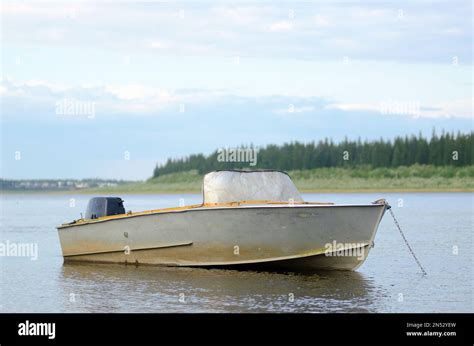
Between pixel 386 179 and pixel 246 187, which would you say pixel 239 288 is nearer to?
pixel 246 187

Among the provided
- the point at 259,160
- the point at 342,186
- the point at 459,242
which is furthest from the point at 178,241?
the point at 259,160

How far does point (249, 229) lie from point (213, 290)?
228 cm

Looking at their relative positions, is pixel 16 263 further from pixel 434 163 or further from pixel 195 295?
pixel 434 163

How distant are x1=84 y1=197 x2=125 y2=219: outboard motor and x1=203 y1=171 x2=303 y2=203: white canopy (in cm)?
355

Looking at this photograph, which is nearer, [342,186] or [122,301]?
[122,301]

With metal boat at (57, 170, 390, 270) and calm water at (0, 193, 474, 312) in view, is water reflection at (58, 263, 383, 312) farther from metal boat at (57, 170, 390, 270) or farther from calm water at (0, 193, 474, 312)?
metal boat at (57, 170, 390, 270)

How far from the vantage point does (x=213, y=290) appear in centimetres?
1955

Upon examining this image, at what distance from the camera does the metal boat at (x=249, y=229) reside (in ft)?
68.4

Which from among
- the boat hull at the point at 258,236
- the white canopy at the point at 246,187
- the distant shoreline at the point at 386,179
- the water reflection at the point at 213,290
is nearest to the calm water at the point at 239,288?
the water reflection at the point at 213,290

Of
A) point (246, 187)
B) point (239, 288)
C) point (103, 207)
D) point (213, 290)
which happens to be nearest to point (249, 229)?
point (246, 187)

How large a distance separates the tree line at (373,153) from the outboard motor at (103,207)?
3610 inches
